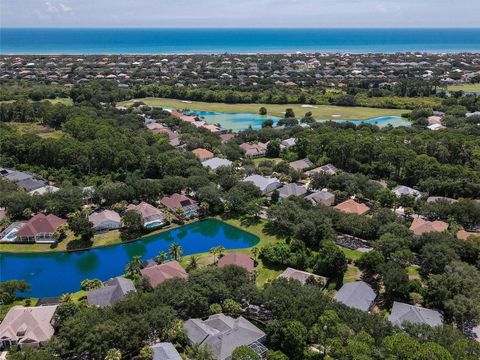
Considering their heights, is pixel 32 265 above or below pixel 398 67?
below

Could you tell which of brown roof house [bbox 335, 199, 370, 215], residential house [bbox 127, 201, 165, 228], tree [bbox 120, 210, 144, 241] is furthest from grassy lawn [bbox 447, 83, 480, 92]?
tree [bbox 120, 210, 144, 241]

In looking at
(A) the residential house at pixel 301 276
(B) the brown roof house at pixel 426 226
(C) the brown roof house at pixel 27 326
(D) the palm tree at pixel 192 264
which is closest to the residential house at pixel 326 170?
(B) the brown roof house at pixel 426 226

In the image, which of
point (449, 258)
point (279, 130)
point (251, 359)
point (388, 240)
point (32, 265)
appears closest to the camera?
point (251, 359)

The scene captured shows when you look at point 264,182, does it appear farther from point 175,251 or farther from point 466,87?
point 466,87

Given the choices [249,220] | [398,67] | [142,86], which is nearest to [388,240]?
[249,220]

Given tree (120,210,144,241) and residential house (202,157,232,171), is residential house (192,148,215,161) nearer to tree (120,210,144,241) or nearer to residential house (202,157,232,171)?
residential house (202,157,232,171)

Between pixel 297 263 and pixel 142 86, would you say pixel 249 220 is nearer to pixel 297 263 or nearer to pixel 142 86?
pixel 297 263
